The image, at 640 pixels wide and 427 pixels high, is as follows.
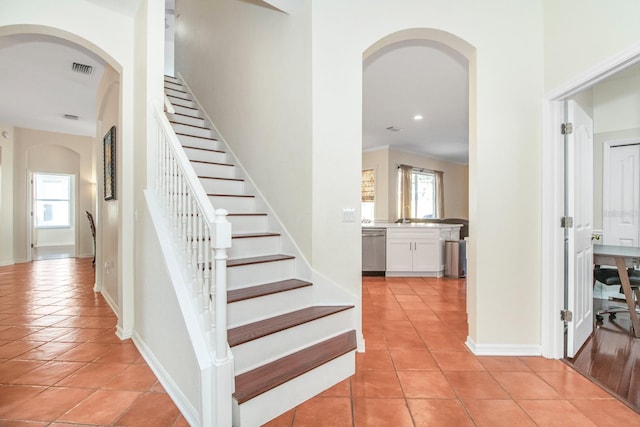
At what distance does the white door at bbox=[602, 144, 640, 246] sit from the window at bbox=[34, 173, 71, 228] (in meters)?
12.0

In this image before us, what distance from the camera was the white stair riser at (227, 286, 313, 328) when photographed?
7.01 ft

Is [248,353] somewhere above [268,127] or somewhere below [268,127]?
below

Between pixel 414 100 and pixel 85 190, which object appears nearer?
pixel 414 100

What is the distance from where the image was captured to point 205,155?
3.70 m

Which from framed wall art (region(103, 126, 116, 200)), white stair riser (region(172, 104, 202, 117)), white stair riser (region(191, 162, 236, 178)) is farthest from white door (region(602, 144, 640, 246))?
framed wall art (region(103, 126, 116, 200))

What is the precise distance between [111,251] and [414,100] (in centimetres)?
441

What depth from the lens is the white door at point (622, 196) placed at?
4152 millimetres

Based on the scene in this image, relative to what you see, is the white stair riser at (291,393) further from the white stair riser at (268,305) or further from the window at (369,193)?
the window at (369,193)

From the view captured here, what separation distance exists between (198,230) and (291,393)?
115 centimetres

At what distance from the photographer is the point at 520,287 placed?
2596 millimetres

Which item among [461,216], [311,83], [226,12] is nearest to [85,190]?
[226,12]

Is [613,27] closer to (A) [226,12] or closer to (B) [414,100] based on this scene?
(B) [414,100]

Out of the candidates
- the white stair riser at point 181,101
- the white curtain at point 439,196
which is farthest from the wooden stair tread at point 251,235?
the white curtain at point 439,196

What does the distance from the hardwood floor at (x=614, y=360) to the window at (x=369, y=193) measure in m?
4.92
